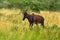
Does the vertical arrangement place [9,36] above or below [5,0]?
above

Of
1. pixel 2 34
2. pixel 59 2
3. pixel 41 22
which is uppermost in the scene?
pixel 2 34

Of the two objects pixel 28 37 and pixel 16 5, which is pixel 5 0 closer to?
pixel 16 5

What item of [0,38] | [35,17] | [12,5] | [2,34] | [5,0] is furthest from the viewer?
[5,0]

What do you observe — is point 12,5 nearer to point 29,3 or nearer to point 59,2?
point 29,3

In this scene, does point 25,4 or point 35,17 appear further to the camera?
point 25,4

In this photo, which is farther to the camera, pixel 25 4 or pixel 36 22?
pixel 25 4

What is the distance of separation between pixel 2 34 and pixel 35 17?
15.0ft

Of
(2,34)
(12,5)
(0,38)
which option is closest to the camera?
(0,38)

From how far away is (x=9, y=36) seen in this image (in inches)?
368

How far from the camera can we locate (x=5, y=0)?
120 ft

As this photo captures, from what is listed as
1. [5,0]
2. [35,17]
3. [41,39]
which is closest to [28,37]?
[41,39]

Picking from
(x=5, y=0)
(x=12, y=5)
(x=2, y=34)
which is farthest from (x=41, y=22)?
(x=5, y=0)

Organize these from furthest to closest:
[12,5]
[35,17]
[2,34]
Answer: [12,5], [35,17], [2,34]

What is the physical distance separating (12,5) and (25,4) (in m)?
1.51
